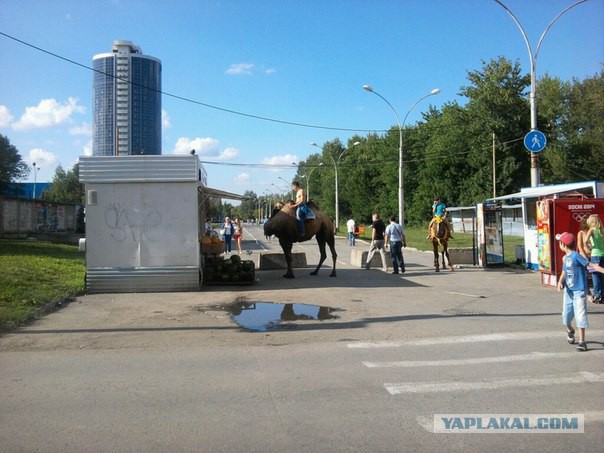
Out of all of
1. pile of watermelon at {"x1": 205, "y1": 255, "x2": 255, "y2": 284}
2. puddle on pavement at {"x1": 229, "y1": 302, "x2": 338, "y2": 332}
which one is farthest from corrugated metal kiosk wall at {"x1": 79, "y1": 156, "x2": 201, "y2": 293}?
puddle on pavement at {"x1": 229, "y1": 302, "x2": 338, "y2": 332}

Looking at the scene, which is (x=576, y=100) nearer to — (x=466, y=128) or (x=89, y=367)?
(x=466, y=128)

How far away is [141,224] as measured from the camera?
12.9m

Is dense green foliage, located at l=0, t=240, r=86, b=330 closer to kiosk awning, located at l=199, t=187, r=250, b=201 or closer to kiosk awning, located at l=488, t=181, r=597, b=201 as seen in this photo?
kiosk awning, located at l=199, t=187, r=250, b=201

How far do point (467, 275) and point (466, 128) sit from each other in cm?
4926

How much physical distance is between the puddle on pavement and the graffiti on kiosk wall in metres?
3.25

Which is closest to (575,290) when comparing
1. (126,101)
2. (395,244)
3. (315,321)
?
(315,321)

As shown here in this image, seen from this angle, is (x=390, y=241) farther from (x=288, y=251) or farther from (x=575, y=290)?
(x=575, y=290)

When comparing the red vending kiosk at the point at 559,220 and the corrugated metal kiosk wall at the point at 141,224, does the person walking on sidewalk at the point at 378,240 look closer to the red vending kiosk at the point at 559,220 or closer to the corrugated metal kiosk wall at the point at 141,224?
the red vending kiosk at the point at 559,220

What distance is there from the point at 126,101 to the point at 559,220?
18.1 meters

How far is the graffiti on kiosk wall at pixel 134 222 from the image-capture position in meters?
12.8

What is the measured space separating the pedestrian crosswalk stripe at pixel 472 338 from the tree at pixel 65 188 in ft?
250

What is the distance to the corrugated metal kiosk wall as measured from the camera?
502 inches

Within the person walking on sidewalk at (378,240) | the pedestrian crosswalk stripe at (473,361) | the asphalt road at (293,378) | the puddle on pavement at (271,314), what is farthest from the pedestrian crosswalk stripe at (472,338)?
the person walking on sidewalk at (378,240)

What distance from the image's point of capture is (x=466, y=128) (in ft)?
202
